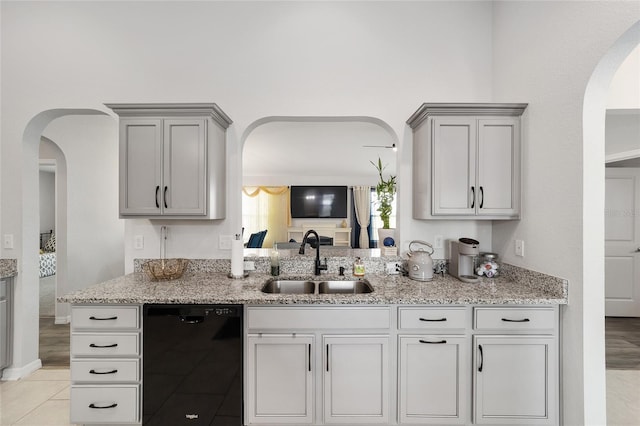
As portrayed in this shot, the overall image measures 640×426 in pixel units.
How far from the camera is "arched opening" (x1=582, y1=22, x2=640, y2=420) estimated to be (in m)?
1.68

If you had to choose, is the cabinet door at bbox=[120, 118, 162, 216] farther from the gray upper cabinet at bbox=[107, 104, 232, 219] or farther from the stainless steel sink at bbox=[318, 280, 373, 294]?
the stainless steel sink at bbox=[318, 280, 373, 294]

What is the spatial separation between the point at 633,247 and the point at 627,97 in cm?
253

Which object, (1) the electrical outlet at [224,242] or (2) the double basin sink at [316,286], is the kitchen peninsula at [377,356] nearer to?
(2) the double basin sink at [316,286]

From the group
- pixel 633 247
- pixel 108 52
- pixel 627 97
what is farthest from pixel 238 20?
pixel 633 247

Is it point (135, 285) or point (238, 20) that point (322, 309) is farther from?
point (238, 20)

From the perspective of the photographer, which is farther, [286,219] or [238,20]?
[286,219]

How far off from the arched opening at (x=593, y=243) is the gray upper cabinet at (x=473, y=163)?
0.52m

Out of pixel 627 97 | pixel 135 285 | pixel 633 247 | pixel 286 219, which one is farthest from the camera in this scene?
pixel 286 219

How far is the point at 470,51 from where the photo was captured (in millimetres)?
2566

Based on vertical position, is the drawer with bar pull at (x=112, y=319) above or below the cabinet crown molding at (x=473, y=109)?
below

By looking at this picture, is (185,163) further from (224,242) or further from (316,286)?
(316,286)

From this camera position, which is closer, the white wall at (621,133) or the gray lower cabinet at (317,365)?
the gray lower cabinet at (317,365)

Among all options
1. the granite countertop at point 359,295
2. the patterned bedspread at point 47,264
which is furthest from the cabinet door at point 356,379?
the patterned bedspread at point 47,264

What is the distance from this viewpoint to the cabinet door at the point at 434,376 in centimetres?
185
